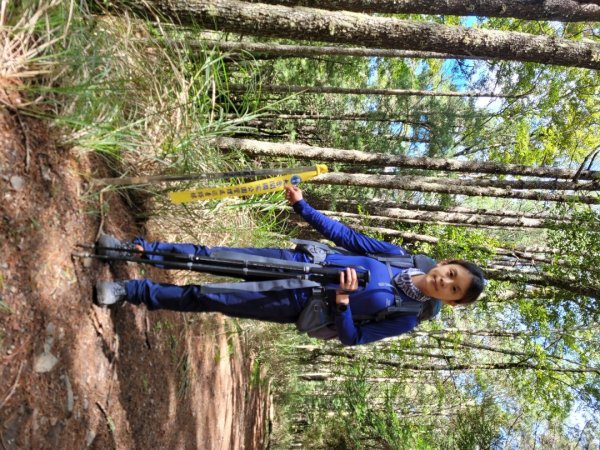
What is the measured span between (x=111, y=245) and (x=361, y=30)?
94.4 inches

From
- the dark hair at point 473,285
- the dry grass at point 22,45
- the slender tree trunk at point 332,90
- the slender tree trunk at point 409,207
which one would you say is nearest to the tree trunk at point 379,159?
the slender tree trunk at point 332,90

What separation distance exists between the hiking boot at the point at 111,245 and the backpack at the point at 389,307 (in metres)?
1.20

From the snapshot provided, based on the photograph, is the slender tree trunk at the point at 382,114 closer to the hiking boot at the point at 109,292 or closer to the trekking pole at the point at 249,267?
the trekking pole at the point at 249,267

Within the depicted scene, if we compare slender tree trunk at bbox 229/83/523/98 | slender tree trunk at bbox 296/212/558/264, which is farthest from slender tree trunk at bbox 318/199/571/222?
slender tree trunk at bbox 229/83/523/98

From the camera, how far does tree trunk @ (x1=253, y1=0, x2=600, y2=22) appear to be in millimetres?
3738

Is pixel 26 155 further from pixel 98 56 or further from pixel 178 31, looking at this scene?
pixel 178 31

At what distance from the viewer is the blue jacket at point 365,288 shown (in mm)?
3238

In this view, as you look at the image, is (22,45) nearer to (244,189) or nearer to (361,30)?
(244,189)

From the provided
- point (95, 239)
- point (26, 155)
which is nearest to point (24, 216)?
point (26, 155)

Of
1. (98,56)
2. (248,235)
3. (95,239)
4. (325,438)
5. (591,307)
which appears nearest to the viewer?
(98,56)

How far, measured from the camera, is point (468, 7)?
374 cm

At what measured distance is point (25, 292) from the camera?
2533mm

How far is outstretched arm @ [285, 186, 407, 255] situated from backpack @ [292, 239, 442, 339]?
0.05 metres

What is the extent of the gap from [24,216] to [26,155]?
0.34 m
